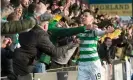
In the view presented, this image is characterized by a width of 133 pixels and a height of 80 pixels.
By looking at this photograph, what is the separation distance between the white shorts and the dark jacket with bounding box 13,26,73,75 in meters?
1.73

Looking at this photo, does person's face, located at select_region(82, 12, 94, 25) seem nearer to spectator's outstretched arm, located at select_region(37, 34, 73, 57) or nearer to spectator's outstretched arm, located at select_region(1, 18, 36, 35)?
spectator's outstretched arm, located at select_region(37, 34, 73, 57)

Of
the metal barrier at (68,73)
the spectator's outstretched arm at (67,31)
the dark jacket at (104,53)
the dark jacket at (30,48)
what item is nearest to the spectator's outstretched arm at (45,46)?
the dark jacket at (30,48)

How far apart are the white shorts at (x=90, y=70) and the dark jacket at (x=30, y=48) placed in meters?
1.73

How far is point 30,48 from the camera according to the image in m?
7.99

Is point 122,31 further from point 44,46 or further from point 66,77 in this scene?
point 44,46

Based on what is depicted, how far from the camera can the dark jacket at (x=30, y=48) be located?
7.89m

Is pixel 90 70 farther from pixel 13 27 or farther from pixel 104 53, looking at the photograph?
pixel 13 27

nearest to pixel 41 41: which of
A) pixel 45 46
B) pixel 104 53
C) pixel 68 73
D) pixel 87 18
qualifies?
pixel 45 46

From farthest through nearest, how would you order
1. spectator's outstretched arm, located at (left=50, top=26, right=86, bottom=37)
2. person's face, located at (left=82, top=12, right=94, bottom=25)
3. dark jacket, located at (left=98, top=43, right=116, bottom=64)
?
dark jacket, located at (left=98, top=43, right=116, bottom=64) → person's face, located at (left=82, top=12, right=94, bottom=25) → spectator's outstretched arm, located at (left=50, top=26, right=86, bottom=37)

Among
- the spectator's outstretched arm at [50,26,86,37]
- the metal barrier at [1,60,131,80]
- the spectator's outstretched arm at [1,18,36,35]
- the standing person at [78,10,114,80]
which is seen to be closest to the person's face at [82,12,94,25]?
the standing person at [78,10,114,80]

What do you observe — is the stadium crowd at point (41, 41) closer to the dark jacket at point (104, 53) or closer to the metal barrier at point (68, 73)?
the dark jacket at point (104, 53)

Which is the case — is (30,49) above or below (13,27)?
below

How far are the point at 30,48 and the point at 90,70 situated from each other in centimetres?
204

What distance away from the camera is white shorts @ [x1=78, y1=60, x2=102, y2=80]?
9.70 m
